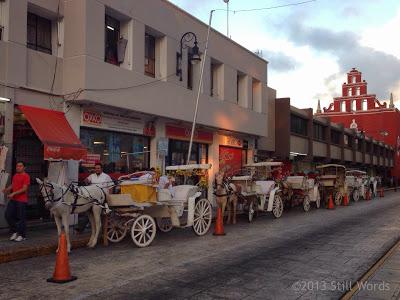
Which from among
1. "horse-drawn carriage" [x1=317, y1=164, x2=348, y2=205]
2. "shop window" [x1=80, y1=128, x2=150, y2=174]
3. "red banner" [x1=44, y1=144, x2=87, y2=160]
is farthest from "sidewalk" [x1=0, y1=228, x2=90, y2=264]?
"horse-drawn carriage" [x1=317, y1=164, x2=348, y2=205]

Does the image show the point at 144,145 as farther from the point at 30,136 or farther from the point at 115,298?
the point at 115,298

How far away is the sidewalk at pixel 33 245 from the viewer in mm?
10000

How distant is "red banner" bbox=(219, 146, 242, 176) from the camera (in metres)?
25.3

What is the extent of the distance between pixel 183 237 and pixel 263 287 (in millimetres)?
5837

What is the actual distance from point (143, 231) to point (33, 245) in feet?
7.94

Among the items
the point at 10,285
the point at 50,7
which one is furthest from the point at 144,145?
the point at 10,285

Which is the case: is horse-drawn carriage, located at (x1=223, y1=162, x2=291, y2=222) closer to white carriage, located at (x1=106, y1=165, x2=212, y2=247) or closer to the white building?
white carriage, located at (x1=106, y1=165, x2=212, y2=247)

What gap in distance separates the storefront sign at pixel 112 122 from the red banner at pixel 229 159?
6.85 metres

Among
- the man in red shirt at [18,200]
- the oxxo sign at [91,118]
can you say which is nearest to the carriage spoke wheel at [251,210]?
the oxxo sign at [91,118]

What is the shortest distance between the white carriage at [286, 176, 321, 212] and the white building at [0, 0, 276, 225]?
4279 mm

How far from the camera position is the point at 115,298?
273 inches

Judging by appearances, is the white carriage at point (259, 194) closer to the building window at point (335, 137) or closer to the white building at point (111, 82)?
the white building at point (111, 82)

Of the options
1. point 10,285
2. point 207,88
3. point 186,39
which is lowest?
point 10,285

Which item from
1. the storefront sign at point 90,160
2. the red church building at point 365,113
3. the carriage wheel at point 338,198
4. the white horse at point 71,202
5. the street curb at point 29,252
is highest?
the red church building at point 365,113
